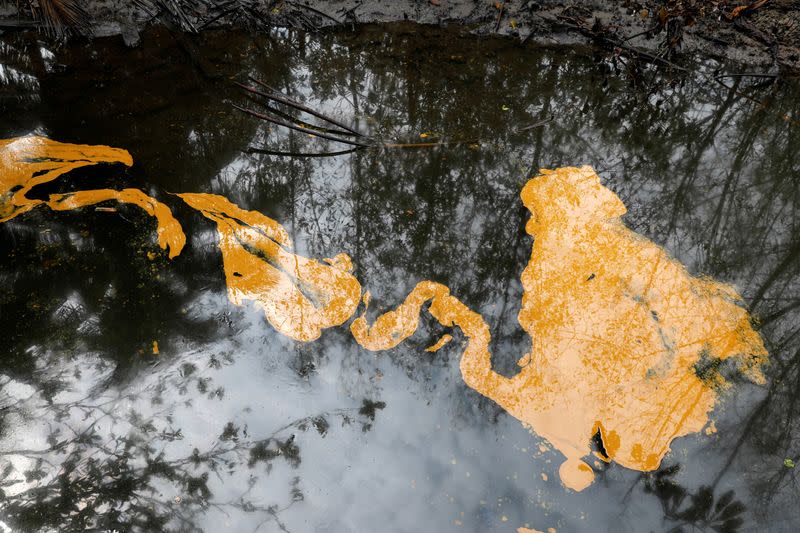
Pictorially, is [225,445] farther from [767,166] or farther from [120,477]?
[767,166]

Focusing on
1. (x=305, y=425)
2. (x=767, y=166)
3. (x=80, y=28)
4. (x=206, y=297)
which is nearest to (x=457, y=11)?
(x=767, y=166)

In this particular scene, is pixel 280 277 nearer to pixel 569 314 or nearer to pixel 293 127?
pixel 293 127

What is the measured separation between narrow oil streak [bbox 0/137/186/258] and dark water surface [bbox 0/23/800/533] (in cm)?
8

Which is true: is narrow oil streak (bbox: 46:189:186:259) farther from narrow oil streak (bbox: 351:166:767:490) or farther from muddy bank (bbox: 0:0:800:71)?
muddy bank (bbox: 0:0:800:71)

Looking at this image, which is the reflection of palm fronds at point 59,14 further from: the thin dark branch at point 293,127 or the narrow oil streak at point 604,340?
the narrow oil streak at point 604,340

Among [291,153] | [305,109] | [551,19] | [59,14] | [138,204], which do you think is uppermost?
[551,19]

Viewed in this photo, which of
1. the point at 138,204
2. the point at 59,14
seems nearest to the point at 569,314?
the point at 138,204

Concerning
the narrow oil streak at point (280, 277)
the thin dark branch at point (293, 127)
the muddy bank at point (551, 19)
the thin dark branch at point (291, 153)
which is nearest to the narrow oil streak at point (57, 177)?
the narrow oil streak at point (280, 277)

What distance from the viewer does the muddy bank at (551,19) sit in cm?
425

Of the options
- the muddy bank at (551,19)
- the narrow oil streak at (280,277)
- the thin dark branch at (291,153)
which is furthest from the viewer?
the muddy bank at (551,19)

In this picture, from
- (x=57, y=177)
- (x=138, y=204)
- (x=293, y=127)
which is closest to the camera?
(x=138, y=204)

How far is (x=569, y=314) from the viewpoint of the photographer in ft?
8.63

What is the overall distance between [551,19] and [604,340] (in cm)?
316

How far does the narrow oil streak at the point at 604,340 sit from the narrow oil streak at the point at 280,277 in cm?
20
